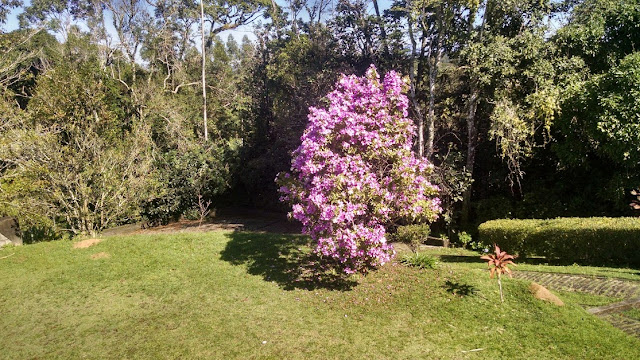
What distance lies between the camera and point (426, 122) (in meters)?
13.5

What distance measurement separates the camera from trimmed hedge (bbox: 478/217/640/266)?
7660mm

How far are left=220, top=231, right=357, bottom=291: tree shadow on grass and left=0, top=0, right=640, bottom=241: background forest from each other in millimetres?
4499

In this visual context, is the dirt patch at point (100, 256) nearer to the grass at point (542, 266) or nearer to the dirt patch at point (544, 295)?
the grass at point (542, 266)

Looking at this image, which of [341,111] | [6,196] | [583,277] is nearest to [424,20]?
[341,111]

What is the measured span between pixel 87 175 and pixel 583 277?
39.1 feet

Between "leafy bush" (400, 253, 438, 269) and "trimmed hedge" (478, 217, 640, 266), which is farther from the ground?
"trimmed hedge" (478, 217, 640, 266)

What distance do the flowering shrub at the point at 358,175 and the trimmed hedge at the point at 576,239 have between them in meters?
3.46

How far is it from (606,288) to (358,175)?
438 cm

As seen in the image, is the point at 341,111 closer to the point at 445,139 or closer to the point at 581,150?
the point at 581,150

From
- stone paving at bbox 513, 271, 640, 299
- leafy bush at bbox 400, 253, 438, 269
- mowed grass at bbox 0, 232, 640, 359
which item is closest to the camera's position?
mowed grass at bbox 0, 232, 640, 359

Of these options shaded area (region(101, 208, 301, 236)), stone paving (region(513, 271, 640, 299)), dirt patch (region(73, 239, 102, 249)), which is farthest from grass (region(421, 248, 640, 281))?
dirt patch (region(73, 239, 102, 249))

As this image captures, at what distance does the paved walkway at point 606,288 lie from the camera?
17.0 feet

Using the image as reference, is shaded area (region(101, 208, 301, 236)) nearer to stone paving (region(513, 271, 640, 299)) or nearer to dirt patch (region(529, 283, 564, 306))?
stone paving (region(513, 271, 640, 299))

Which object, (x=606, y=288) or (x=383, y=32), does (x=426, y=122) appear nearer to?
(x=383, y=32)
